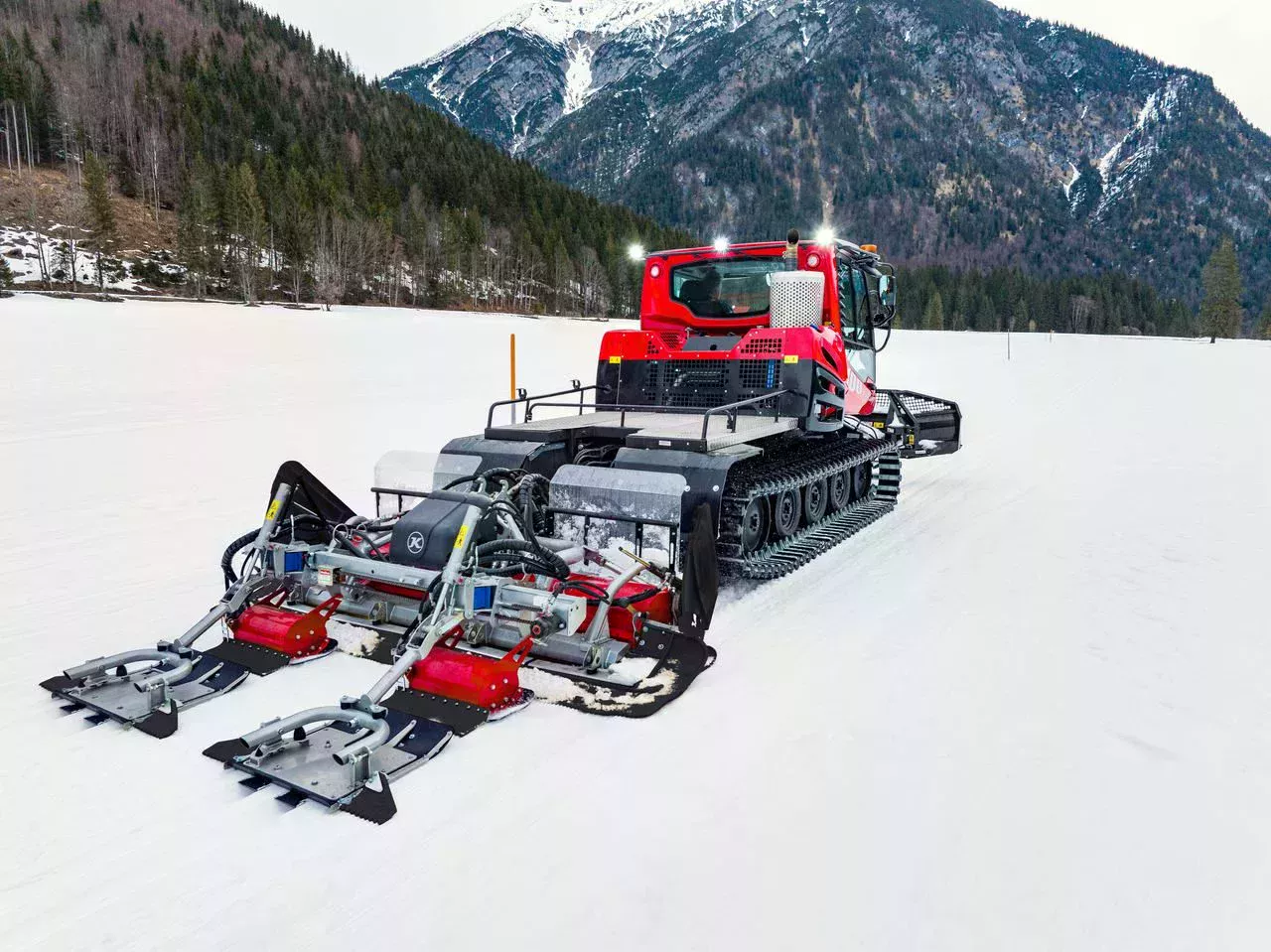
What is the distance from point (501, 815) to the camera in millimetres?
3070

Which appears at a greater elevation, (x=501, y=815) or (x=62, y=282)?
(x=62, y=282)

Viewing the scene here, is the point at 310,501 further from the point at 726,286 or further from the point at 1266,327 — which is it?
the point at 1266,327

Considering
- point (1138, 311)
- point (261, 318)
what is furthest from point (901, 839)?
point (1138, 311)

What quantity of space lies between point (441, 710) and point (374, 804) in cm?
68

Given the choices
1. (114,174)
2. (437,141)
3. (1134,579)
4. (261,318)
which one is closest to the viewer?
(1134,579)

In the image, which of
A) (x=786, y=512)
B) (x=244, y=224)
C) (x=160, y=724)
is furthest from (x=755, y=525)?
(x=244, y=224)

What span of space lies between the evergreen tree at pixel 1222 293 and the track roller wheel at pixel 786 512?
2720 inches

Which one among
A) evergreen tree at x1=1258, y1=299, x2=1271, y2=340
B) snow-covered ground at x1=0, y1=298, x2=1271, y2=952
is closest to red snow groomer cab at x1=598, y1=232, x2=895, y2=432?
snow-covered ground at x1=0, y1=298, x2=1271, y2=952

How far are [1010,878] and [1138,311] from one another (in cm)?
11792

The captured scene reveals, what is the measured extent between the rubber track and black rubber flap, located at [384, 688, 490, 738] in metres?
2.53

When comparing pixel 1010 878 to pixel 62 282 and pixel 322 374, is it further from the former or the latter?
pixel 62 282

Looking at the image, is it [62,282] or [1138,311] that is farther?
[1138,311]

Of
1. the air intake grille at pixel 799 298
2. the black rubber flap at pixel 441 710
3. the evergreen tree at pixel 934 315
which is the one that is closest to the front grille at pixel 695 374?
the air intake grille at pixel 799 298

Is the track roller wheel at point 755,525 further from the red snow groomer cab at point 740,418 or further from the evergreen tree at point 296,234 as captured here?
the evergreen tree at point 296,234
